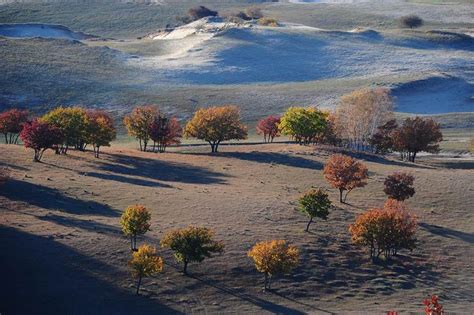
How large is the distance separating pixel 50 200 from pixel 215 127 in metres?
35.3

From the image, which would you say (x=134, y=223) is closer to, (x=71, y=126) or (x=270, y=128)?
(x=71, y=126)

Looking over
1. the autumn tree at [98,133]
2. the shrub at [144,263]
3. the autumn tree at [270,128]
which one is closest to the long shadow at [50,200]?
the shrub at [144,263]

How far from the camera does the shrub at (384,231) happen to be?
69125mm

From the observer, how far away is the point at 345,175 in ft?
269

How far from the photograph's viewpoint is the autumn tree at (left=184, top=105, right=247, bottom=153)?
107 m

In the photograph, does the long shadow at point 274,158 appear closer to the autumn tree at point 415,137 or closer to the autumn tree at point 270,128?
the autumn tree at point 415,137

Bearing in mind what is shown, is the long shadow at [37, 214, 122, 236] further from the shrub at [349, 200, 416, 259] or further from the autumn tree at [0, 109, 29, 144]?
the autumn tree at [0, 109, 29, 144]

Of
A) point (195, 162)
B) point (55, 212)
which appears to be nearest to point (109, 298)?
point (55, 212)

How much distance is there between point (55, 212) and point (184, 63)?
112045 mm

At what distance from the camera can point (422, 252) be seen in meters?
71.6

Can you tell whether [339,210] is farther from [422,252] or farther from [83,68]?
[83,68]

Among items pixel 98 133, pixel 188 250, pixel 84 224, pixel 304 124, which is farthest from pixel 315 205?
pixel 304 124

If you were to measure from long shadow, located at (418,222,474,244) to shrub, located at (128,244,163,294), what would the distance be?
2745cm

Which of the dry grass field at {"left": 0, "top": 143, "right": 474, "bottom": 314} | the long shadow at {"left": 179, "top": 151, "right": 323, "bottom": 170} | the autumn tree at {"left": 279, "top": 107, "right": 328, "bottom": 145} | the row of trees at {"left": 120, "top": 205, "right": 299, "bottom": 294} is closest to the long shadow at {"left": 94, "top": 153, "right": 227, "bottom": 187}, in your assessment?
the dry grass field at {"left": 0, "top": 143, "right": 474, "bottom": 314}
